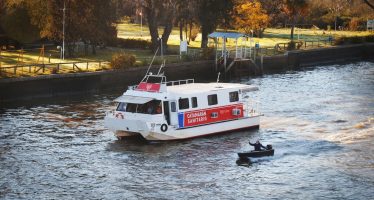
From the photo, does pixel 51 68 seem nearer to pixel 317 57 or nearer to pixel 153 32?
pixel 153 32

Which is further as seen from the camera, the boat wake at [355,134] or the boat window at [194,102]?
the boat wake at [355,134]

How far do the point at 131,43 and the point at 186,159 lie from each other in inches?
2159

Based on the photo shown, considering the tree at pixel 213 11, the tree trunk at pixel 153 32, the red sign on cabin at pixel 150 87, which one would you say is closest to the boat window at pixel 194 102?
the red sign on cabin at pixel 150 87

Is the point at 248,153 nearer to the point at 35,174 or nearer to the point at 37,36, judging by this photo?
the point at 35,174

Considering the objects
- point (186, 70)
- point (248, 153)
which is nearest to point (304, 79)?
point (186, 70)

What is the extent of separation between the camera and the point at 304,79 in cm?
8800

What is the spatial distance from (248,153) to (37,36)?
4991 cm

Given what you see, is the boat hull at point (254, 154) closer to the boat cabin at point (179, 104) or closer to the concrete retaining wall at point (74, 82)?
the boat cabin at point (179, 104)

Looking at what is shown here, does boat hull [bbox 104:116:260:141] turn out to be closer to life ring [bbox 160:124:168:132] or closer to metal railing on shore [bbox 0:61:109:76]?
life ring [bbox 160:124:168:132]

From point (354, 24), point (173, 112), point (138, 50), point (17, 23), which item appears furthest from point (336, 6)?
point (173, 112)

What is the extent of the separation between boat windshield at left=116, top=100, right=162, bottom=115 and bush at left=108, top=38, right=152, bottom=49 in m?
47.6

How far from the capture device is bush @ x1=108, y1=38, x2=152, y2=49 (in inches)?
3917

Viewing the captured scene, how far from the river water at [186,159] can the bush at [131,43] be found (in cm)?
3298

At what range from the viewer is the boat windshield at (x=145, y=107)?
50875 mm
